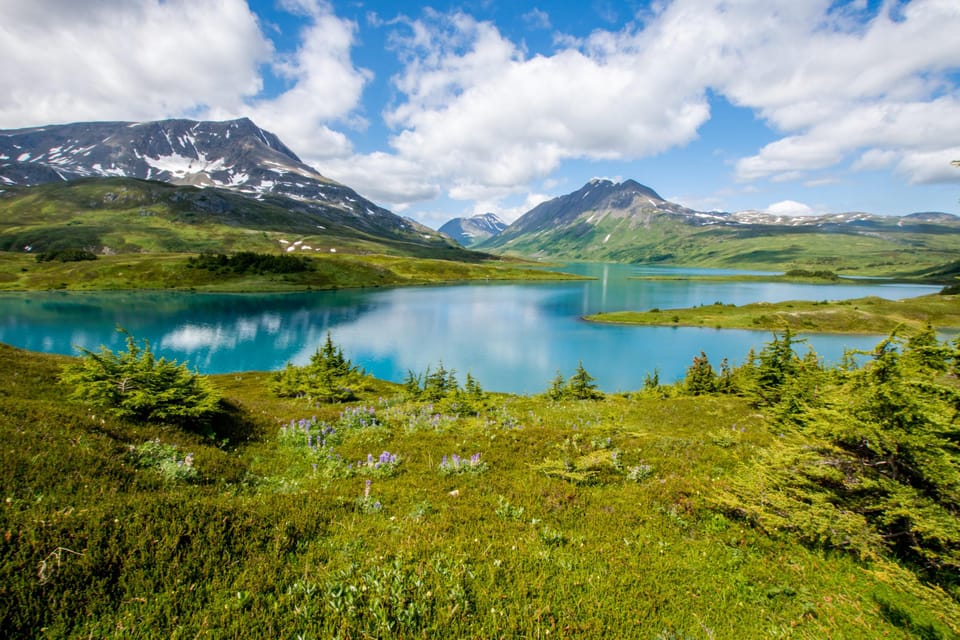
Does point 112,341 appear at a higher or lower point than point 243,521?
lower

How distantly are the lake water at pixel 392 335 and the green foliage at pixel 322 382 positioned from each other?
28.9 metres

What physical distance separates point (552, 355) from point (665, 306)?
3603 inches

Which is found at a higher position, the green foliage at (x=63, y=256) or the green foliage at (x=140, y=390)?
the green foliage at (x=63, y=256)

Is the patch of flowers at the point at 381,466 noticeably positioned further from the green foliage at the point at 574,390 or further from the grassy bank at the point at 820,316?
the grassy bank at the point at 820,316

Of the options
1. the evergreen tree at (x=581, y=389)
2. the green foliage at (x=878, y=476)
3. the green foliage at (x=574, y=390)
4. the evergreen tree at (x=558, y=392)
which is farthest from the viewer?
the evergreen tree at (x=581, y=389)

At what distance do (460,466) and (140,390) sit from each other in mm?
8453

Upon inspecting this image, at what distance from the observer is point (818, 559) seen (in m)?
6.34

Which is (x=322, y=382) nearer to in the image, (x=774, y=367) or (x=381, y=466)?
(x=381, y=466)

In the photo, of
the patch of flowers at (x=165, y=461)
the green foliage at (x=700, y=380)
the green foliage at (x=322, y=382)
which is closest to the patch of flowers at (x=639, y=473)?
the patch of flowers at (x=165, y=461)

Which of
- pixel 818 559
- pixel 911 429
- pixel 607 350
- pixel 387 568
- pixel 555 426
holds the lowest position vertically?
pixel 607 350

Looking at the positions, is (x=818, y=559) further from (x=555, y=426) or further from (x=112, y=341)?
(x=112, y=341)

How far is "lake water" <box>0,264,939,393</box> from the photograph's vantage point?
2753 inches

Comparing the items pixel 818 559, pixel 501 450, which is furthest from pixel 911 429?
pixel 501 450

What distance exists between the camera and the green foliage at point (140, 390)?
32.6 feet
